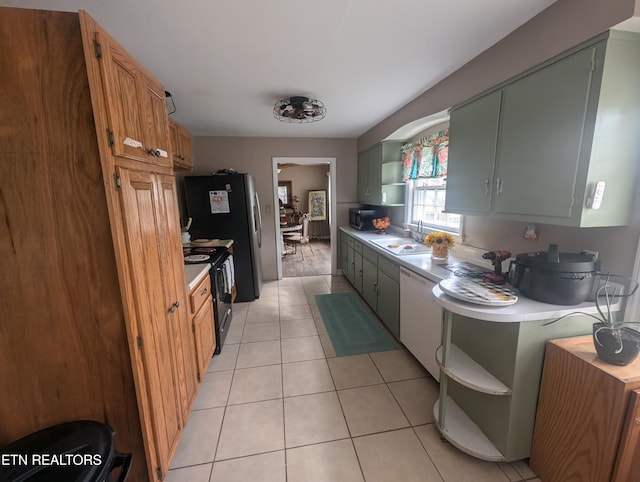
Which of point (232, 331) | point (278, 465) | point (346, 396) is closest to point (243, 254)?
point (232, 331)

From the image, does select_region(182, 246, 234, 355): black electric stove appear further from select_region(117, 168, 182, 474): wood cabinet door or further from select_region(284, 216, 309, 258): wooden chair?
select_region(284, 216, 309, 258): wooden chair

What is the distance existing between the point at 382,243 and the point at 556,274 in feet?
6.16

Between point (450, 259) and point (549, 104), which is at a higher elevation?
point (549, 104)

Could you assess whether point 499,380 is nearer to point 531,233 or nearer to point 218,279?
point 531,233

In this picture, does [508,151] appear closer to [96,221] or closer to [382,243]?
[382,243]

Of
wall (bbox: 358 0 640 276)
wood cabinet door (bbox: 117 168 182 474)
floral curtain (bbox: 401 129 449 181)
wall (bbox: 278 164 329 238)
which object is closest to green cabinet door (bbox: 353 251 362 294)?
floral curtain (bbox: 401 129 449 181)

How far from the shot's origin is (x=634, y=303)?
1.29 metres

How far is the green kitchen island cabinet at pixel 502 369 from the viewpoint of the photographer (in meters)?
1.32

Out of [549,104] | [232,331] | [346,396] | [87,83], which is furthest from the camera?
[232,331]

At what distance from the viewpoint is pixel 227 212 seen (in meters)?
3.56

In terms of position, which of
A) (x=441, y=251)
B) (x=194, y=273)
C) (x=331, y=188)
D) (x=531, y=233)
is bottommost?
(x=194, y=273)

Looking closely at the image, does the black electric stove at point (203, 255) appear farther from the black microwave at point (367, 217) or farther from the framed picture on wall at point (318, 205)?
the framed picture on wall at point (318, 205)

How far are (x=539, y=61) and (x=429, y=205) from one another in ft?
6.09

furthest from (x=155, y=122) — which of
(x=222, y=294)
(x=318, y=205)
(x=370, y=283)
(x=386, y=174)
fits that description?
(x=318, y=205)
